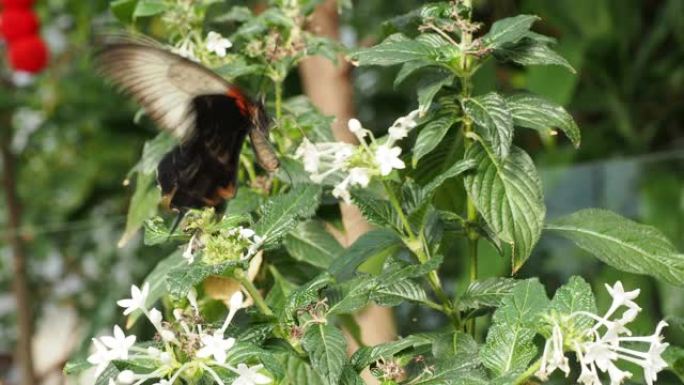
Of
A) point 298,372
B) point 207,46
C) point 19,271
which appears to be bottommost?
point 19,271

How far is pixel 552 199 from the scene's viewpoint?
2.61 metres

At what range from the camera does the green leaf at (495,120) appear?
38.0 inches

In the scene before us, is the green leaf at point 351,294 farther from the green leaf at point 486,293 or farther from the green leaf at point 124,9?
the green leaf at point 124,9

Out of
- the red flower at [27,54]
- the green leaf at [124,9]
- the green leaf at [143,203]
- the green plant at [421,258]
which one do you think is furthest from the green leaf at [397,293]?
the red flower at [27,54]

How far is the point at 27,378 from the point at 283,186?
1.46 m

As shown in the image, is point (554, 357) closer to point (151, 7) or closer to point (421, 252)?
point (421, 252)

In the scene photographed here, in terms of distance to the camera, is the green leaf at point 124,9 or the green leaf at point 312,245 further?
the green leaf at point 124,9

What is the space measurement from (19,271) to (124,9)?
1.28 metres

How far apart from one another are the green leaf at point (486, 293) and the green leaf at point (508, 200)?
32 mm

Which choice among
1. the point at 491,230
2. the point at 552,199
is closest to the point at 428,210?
the point at 491,230

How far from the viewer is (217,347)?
0.81 meters

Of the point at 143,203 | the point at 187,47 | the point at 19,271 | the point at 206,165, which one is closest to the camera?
the point at 206,165

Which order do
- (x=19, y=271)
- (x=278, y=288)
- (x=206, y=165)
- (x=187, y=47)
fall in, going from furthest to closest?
(x=19, y=271)
(x=187, y=47)
(x=278, y=288)
(x=206, y=165)

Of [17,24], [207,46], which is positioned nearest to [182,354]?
[207,46]
